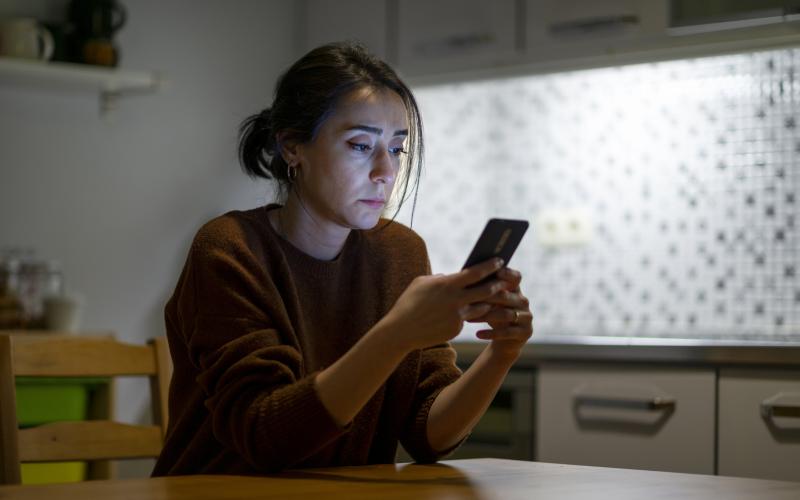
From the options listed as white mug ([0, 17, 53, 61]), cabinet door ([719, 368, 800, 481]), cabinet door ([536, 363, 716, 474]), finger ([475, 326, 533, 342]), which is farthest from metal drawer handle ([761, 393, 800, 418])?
white mug ([0, 17, 53, 61])

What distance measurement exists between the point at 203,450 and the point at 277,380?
19 centimetres

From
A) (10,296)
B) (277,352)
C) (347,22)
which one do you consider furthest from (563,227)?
(277,352)

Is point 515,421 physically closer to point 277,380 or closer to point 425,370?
point 425,370

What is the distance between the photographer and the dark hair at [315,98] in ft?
5.00

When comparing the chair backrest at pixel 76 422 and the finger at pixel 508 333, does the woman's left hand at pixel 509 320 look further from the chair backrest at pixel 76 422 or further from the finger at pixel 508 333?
the chair backrest at pixel 76 422

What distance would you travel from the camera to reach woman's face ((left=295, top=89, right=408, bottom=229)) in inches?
59.1

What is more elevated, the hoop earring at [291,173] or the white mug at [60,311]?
the hoop earring at [291,173]

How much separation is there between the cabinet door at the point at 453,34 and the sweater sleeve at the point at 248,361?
1.92 meters

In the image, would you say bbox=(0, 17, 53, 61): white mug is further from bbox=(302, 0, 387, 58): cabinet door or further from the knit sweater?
the knit sweater

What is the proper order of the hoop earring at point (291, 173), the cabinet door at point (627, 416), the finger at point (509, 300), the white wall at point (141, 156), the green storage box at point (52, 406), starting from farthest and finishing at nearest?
the white wall at point (141, 156) → the green storage box at point (52, 406) → the cabinet door at point (627, 416) → the hoop earring at point (291, 173) → the finger at point (509, 300)

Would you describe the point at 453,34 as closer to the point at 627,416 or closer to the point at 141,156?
the point at 141,156

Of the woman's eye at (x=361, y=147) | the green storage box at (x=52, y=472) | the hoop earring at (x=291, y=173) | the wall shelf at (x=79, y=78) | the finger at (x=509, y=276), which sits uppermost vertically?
the wall shelf at (x=79, y=78)

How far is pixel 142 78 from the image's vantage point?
337 cm

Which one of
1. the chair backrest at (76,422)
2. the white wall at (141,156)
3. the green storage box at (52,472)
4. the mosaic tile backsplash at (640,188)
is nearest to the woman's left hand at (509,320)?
the chair backrest at (76,422)
